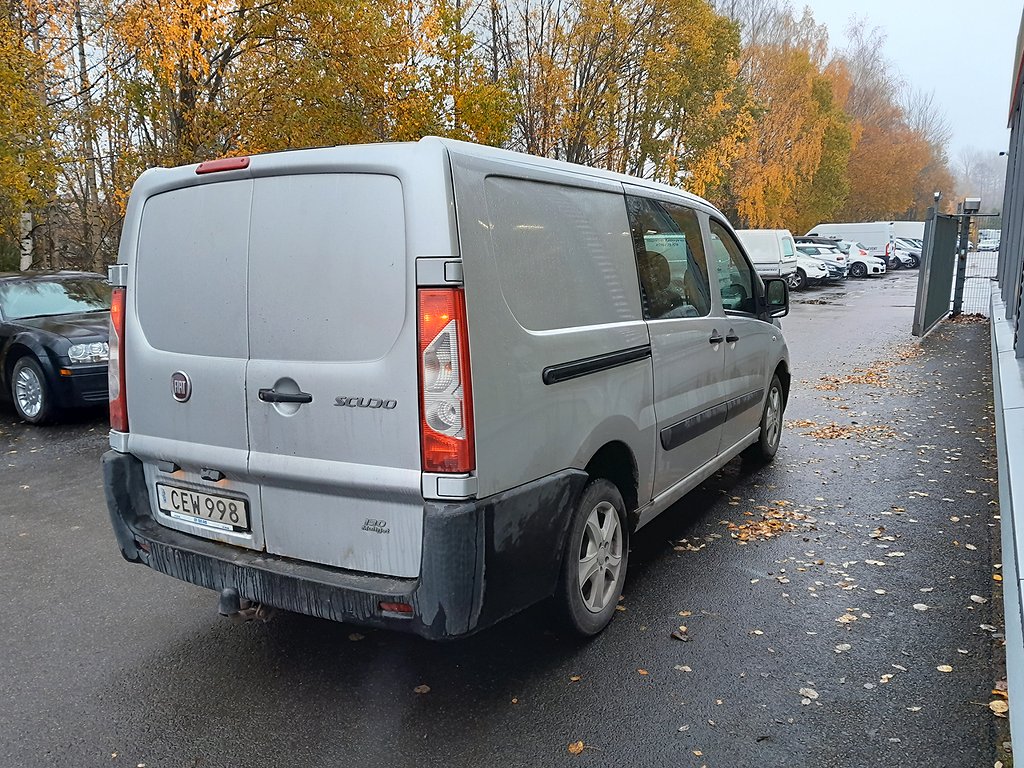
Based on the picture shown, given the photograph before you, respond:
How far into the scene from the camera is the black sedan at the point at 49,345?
26.4 ft

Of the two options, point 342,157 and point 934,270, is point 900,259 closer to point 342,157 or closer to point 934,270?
point 934,270

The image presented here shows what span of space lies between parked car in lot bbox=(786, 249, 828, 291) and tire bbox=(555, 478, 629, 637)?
1091 inches

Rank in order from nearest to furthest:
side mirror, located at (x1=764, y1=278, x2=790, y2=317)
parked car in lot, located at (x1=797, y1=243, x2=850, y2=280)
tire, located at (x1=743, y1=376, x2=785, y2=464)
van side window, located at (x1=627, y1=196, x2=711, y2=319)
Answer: van side window, located at (x1=627, y1=196, x2=711, y2=319) → side mirror, located at (x1=764, y1=278, x2=790, y2=317) → tire, located at (x1=743, y1=376, x2=785, y2=464) → parked car in lot, located at (x1=797, y1=243, x2=850, y2=280)

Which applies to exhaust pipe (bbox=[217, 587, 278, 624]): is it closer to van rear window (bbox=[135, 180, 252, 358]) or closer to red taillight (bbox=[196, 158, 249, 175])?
van rear window (bbox=[135, 180, 252, 358])

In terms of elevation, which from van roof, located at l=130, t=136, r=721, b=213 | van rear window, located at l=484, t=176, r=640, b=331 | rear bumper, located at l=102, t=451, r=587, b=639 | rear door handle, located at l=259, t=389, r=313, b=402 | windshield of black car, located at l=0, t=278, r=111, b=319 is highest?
van roof, located at l=130, t=136, r=721, b=213

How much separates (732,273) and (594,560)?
2.62 m

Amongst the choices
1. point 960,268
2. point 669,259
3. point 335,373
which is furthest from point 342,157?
point 960,268

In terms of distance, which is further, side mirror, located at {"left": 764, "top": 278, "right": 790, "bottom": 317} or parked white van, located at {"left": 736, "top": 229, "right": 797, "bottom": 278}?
parked white van, located at {"left": 736, "top": 229, "right": 797, "bottom": 278}

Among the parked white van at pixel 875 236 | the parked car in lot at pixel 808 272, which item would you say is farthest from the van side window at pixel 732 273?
the parked white van at pixel 875 236

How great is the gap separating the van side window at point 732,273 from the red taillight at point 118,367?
3368 millimetres

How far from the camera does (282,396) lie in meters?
2.93

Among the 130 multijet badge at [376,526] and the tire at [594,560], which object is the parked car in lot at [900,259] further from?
the 130 multijet badge at [376,526]

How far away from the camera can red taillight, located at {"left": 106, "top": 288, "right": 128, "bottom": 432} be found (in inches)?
137

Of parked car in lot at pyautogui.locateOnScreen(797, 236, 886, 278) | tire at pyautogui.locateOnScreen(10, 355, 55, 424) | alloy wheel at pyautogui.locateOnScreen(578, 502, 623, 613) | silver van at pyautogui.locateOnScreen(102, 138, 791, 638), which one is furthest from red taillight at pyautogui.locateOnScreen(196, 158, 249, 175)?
parked car in lot at pyautogui.locateOnScreen(797, 236, 886, 278)
